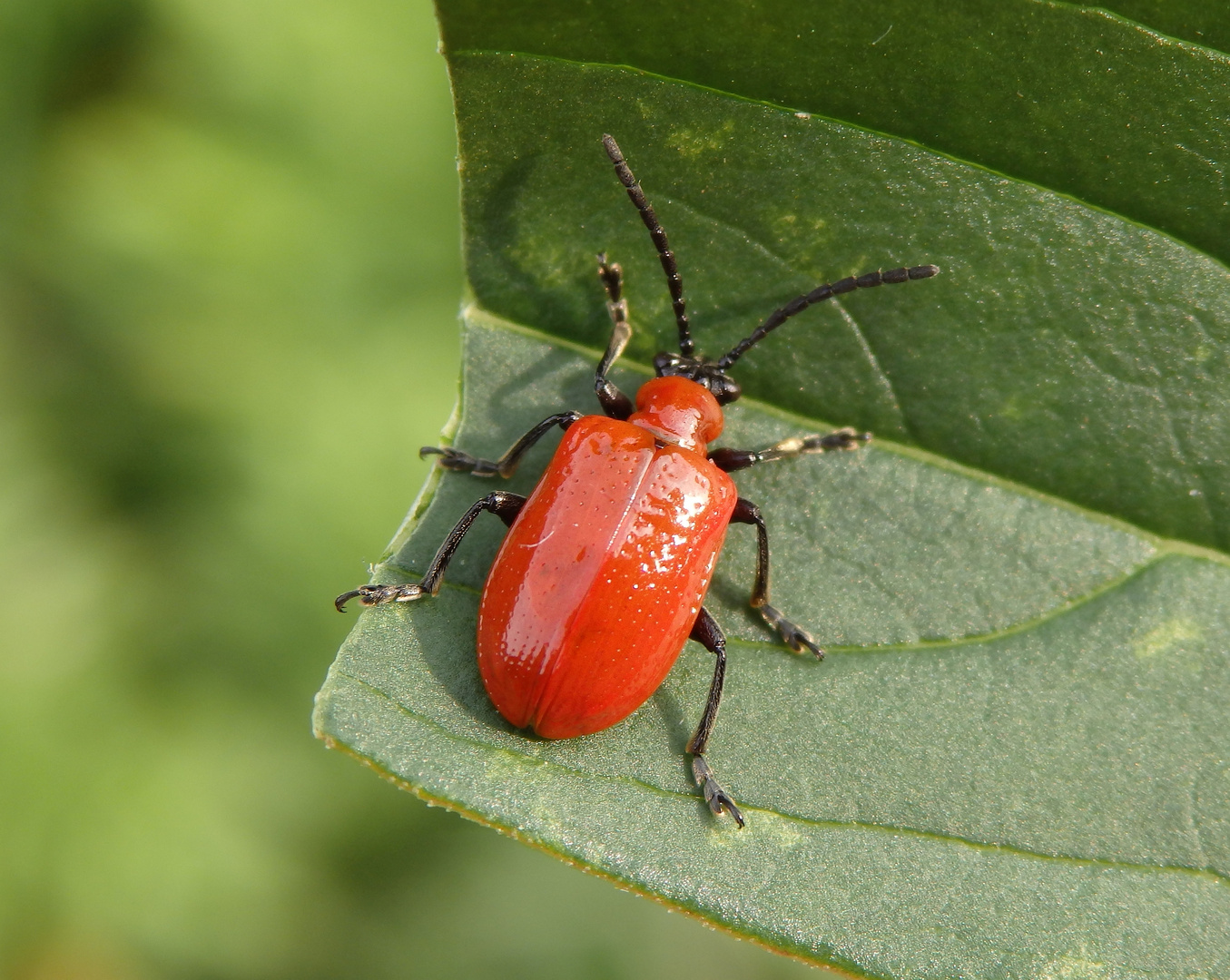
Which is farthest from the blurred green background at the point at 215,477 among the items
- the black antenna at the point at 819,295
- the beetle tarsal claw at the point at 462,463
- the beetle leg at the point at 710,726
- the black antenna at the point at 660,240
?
the beetle leg at the point at 710,726

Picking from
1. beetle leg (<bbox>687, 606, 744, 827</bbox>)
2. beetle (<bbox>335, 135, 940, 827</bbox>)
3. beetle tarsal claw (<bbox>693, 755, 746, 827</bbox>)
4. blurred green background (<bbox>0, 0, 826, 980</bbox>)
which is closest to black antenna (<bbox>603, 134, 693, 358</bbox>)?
beetle (<bbox>335, 135, 940, 827</bbox>)

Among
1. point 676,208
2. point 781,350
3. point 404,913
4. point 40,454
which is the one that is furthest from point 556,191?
point 404,913

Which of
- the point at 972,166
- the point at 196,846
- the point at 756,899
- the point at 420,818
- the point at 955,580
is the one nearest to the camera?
the point at 756,899

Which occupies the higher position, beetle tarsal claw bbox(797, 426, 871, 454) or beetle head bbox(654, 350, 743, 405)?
beetle head bbox(654, 350, 743, 405)

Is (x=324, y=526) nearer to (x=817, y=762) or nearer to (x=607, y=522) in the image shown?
(x=607, y=522)

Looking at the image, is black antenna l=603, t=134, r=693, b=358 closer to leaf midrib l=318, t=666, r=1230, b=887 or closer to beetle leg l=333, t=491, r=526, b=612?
beetle leg l=333, t=491, r=526, b=612

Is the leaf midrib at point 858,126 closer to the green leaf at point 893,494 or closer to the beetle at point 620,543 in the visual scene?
the green leaf at point 893,494
